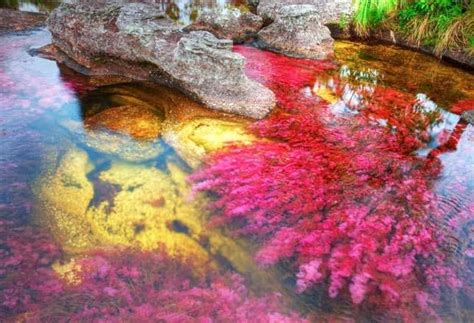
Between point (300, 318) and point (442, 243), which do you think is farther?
point (442, 243)

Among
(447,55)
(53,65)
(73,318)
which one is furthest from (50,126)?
(447,55)

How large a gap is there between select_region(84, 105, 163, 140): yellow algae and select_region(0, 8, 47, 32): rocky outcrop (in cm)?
511

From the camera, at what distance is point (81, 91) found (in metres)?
5.97

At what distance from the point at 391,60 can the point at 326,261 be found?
6534mm

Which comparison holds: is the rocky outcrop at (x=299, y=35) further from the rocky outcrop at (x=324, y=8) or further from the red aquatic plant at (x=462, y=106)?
the red aquatic plant at (x=462, y=106)

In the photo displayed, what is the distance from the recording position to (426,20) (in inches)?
328

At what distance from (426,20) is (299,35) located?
122 inches

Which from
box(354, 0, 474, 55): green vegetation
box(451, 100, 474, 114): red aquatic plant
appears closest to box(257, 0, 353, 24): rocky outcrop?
box(354, 0, 474, 55): green vegetation

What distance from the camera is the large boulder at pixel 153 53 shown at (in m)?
5.62

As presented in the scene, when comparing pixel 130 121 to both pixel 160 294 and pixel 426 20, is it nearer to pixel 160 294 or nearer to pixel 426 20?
pixel 160 294

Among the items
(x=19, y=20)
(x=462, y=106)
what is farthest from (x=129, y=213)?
(x=19, y=20)

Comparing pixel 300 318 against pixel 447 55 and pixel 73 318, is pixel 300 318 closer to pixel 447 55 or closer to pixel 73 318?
pixel 73 318

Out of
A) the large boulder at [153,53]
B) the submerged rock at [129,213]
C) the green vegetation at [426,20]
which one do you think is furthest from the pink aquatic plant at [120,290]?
the green vegetation at [426,20]

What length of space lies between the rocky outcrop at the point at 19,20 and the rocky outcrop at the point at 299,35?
5.83 m
